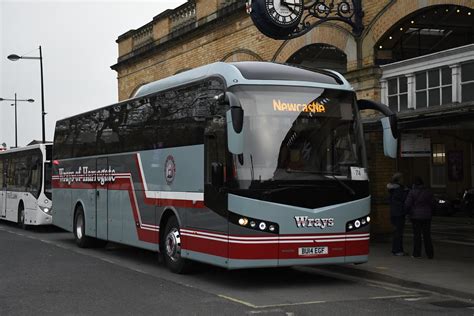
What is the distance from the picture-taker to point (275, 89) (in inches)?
407

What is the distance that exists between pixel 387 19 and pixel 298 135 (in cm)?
635

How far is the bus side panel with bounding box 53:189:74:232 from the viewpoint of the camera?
57.8 feet

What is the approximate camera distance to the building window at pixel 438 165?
103ft

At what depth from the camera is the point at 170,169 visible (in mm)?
11812

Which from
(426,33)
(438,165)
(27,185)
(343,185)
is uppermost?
(426,33)

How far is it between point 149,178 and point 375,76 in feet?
21.0

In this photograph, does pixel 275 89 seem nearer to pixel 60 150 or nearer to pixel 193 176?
pixel 193 176

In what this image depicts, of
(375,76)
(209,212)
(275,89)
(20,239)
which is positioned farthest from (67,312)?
(20,239)

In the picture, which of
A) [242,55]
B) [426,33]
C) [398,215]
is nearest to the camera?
[398,215]

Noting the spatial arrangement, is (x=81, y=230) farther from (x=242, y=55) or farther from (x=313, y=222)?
(x=313, y=222)

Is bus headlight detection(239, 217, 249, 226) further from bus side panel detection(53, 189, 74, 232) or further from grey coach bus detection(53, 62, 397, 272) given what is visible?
bus side panel detection(53, 189, 74, 232)

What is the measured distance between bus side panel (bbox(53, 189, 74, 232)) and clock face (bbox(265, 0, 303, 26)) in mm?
7118

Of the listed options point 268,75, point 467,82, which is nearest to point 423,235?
point 467,82

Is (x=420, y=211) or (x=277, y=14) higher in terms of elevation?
(x=277, y=14)
